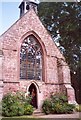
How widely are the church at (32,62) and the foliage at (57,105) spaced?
18.5 inches

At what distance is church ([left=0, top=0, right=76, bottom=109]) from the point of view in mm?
14484

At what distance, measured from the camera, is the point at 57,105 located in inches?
566

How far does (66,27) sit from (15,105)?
654cm

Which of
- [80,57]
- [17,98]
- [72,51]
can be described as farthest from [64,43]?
[17,98]

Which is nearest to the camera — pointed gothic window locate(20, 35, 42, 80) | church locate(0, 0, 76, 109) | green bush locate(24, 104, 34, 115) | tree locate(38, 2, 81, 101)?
green bush locate(24, 104, 34, 115)

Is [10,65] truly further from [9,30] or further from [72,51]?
[72,51]

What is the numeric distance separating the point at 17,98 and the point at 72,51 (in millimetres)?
5840

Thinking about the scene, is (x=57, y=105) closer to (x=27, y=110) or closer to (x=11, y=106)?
(x=27, y=110)

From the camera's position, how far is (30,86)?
50.4 ft

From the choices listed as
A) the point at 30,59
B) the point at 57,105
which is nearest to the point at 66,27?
the point at 30,59

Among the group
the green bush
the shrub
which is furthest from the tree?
the shrub

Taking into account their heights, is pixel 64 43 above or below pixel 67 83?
above

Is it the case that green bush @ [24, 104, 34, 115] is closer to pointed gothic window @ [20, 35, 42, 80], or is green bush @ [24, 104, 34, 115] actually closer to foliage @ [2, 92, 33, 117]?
foliage @ [2, 92, 33, 117]

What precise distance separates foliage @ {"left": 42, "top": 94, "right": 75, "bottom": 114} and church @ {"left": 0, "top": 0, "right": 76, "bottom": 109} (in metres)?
0.47
